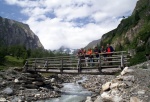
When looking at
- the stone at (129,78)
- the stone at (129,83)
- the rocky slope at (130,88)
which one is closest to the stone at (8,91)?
the rocky slope at (130,88)

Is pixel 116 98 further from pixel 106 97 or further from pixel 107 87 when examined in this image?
pixel 107 87

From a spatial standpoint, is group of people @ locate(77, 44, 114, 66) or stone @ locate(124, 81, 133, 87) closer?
stone @ locate(124, 81, 133, 87)

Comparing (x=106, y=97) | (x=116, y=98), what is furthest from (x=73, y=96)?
(x=116, y=98)

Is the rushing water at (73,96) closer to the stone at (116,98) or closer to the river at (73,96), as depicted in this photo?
the river at (73,96)

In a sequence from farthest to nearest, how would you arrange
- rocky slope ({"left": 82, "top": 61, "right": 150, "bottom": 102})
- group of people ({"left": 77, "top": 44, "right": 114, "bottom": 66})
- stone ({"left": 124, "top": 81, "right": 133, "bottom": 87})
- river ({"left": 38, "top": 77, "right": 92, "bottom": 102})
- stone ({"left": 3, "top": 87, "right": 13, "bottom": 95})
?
river ({"left": 38, "top": 77, "right": 92, "bottom": 102}), stone ({"left": 3, "top": 87, "right": 13, "bottom": 95}), group of people ({"left": 77, "top": 44, "right": 114, "bottom": 66}), stone ({"left": 124, "top": 81, "right": 133, "bottom": 87}), rocky slope ({"left": 82, "top": 61, "right": 150, "bottom": 102})

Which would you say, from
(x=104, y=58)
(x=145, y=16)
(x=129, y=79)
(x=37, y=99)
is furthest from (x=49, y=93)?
(x=145, y=16)

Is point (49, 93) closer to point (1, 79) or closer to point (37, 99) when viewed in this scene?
point (37, 99)

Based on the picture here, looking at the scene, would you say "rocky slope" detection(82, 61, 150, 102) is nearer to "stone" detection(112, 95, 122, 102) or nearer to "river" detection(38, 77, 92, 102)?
"stone" detection(112, 95, 122, 102)

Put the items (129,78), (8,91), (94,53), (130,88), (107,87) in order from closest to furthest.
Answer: (130,88)
(129,78)
(107,87)
(94,53)
(8,91)

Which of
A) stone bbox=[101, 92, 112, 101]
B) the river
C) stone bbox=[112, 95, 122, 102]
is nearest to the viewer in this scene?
stone bbox=[112, 95, 122, 102]

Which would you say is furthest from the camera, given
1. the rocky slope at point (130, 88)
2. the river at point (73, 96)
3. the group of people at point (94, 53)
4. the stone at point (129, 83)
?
the river at point (73, 96)

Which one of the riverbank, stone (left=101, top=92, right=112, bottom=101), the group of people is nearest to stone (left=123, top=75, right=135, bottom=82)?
the riverbank

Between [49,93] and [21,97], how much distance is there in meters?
5.60

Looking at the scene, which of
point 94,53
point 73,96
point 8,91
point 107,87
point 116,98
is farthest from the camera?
point 73,96
